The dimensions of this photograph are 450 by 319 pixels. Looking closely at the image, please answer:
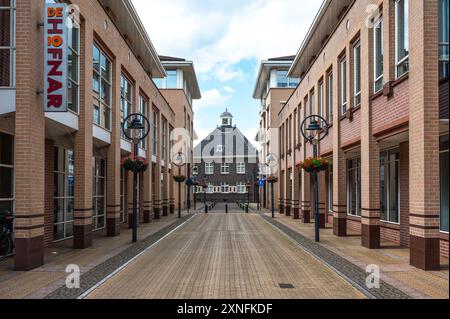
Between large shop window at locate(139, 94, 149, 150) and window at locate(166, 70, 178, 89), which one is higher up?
window at locate(166, 70, 178, 89)

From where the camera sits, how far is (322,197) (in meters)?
25.6

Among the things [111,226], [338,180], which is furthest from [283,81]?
[111,226]

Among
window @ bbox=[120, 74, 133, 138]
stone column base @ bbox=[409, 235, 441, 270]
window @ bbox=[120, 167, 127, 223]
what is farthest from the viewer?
window @ bbox=[120, 167, 127, 223]

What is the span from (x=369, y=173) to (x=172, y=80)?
36.7 m

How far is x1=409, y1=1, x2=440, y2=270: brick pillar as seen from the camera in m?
11.0

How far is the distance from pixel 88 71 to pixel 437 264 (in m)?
11.7

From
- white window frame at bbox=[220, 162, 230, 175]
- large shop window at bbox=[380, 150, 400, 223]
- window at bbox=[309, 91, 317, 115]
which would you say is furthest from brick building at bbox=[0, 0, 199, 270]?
white window frame at bbox=[220, 162, 230, 175]

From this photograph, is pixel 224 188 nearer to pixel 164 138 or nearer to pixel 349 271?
pixel 164 138

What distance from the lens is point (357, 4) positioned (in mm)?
17062

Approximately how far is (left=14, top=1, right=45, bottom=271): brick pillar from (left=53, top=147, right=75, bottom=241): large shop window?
532cm

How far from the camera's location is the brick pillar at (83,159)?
15562 millimetres

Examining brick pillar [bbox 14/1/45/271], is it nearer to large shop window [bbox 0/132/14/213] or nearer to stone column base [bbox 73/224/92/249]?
large shop window [bbox 0/132/14/213]

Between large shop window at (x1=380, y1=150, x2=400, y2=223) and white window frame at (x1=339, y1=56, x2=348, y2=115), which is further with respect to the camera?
white window frame at (x1=339, y1=56, x2=348, y2=115)

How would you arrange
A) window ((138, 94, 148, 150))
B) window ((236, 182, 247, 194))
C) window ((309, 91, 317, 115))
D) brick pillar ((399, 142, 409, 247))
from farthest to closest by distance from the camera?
window ((236, 182, 247, 194)) < window ((138, 94, 148, 150)) < window ((309, 91, 317, 115)) < brick pillar ((399, 142, 409, 247))
